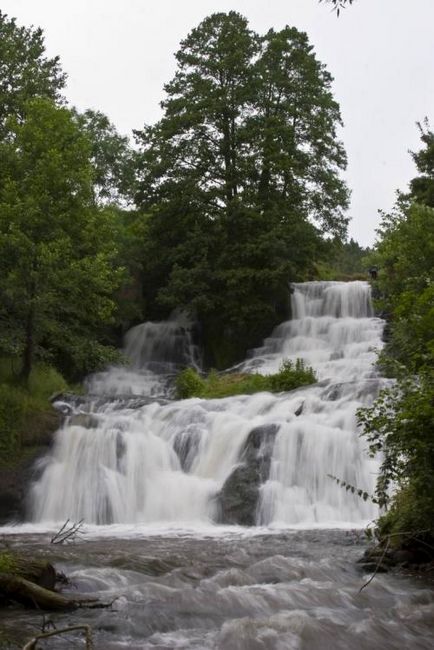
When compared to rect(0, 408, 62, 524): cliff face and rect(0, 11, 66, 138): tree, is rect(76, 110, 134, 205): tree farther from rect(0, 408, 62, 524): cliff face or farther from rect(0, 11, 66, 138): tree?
rect(0, 408, 62, 524): cliff face

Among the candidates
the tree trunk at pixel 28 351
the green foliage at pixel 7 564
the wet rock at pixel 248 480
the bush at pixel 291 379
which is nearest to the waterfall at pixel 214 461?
the wet rock at pixel 248 480

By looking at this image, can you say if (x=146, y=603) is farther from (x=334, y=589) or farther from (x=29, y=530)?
(x=29, y=530)

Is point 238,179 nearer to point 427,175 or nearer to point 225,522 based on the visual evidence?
point 427,175

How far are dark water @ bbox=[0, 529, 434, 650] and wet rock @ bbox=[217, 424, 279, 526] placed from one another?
2.27 metres

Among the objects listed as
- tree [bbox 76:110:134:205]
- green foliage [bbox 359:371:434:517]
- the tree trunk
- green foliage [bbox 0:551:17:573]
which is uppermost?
tree [bbox 76:110:134:205]

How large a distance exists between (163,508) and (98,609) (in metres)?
7.43

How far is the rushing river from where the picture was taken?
7.53 meters

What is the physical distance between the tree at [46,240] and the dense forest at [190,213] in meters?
0.05

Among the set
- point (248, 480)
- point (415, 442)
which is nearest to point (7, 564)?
point (415, 442)

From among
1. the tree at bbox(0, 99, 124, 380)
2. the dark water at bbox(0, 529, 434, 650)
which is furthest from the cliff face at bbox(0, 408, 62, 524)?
the dark water at bbox(0, 529, 434, 650)

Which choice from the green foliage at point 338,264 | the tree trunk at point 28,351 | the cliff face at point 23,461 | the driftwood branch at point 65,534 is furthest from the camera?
the green foliage at point 338,264

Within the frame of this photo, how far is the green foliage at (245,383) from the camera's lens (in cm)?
2208

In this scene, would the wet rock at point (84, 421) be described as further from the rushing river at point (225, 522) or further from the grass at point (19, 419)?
the grass at point (19, 419)

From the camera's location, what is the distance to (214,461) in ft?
53.1
